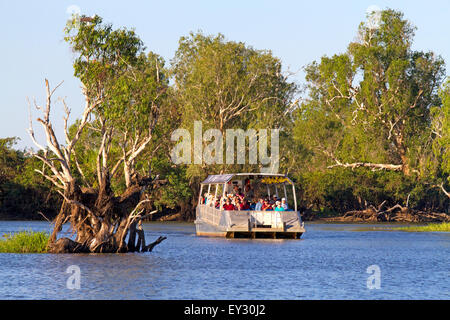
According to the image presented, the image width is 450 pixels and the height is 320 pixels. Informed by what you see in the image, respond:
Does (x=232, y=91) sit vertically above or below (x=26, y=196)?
above

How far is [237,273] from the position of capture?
30812 millimetres

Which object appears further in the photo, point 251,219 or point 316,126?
point 316,126

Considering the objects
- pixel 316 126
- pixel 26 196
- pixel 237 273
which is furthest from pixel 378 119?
pixel 237 273

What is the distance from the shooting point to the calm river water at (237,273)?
82.4ft

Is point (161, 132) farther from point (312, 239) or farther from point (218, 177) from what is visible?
point (312, 239)

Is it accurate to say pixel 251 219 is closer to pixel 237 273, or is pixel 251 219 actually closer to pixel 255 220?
pixel 255 220

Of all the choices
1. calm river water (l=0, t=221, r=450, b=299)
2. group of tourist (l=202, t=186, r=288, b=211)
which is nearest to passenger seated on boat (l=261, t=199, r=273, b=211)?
group of tourist (l=202, t=186, r=288, b=211)

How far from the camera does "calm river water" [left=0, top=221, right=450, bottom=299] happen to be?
82.4 ft

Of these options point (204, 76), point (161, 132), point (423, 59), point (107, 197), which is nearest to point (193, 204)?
point (204, 76)

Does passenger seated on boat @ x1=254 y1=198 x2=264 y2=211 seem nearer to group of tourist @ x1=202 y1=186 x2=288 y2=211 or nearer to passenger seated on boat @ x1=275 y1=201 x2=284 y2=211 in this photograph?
group of tourist @ x1=202 y1=186 x2=288 y2=211

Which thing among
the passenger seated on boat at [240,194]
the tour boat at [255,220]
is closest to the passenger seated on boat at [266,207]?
the tour boat at [255,220]

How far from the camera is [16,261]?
32.9 metres

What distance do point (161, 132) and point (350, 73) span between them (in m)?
46.7

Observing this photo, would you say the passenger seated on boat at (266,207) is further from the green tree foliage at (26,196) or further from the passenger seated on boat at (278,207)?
the green tree foliage at (26,196)
